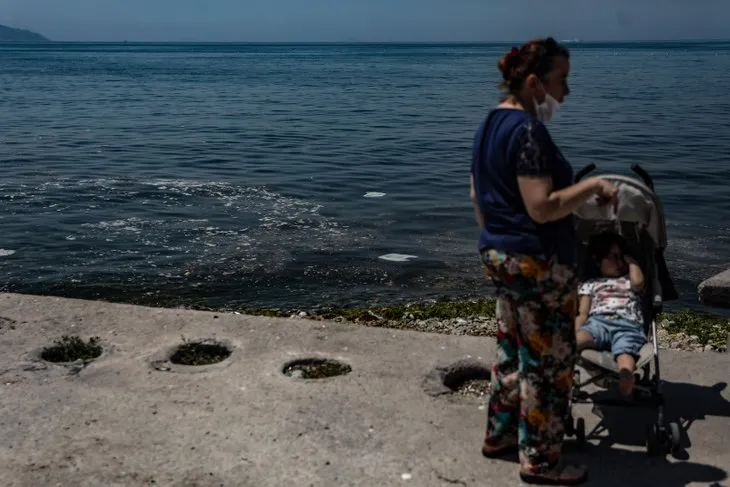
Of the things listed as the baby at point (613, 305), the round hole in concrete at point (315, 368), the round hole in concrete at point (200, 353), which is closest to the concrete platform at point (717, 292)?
the baby at point (613, 305)

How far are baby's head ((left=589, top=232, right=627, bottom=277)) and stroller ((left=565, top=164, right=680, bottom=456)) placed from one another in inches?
2.0

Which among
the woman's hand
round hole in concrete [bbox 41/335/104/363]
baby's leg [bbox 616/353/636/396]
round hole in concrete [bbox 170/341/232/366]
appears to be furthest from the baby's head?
round hole in concrete [bbox 41/335/104/363]

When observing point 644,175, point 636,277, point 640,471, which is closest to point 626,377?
point 640,471

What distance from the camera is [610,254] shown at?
5.61 m

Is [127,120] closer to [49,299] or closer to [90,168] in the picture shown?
[90,168]

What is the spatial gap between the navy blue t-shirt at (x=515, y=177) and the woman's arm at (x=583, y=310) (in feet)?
4.49

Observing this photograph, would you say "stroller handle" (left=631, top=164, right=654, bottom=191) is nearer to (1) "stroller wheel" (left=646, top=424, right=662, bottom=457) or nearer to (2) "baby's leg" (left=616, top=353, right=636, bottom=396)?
(2) "baby's leg" (left=616, top=353, right=636, bottom=396)

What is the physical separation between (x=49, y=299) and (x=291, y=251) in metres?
5.10

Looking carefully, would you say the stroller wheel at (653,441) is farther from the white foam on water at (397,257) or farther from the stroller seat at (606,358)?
the white foam on water at (397,257)

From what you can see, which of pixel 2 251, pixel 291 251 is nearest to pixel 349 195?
pixel 291 251

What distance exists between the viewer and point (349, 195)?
55.1ft

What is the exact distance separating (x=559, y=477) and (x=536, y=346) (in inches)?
27.9

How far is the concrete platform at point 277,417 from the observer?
15.5 ft

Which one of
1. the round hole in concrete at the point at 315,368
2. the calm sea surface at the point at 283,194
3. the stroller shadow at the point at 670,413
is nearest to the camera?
the stroller shadow at the point at 670,413
